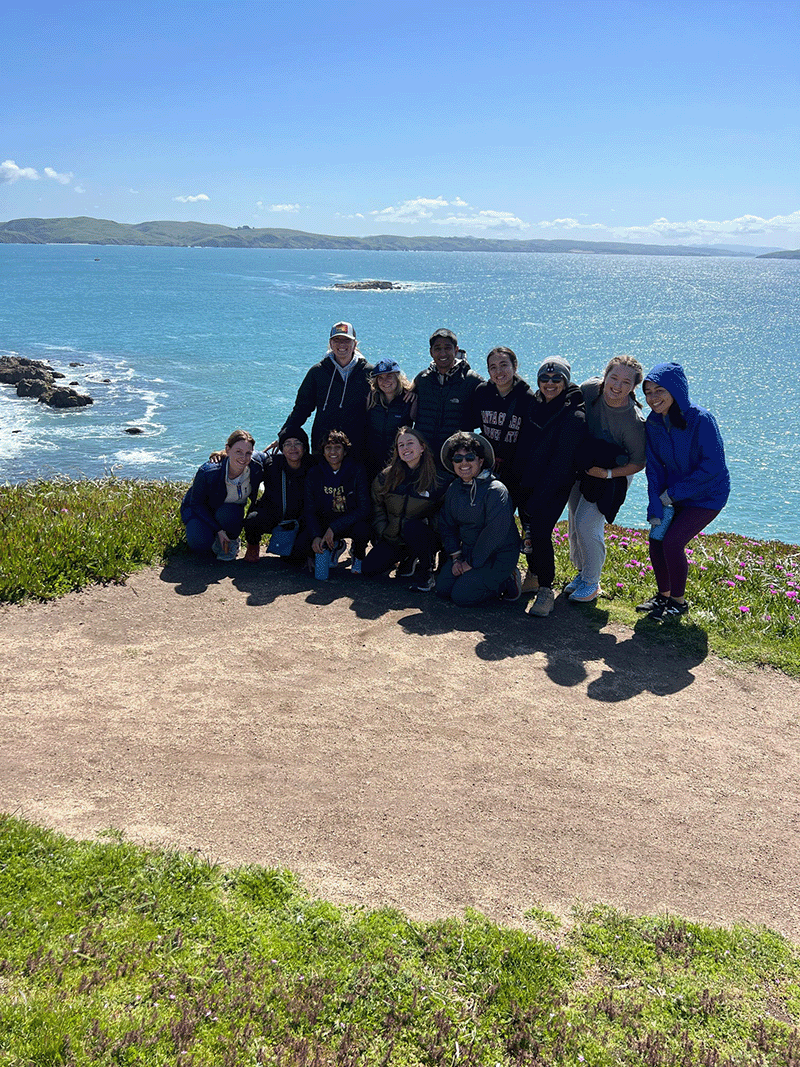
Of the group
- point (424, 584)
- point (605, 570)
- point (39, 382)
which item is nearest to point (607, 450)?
point (605, 570)

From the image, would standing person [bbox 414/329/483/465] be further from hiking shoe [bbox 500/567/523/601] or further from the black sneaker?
the black sneaker

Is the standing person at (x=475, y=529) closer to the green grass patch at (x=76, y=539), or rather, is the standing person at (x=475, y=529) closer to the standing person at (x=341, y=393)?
the standing person at (x=341, y=393)

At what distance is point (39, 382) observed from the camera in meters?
45.0

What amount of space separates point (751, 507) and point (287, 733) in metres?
30.6

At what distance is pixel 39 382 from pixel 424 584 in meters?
42.5

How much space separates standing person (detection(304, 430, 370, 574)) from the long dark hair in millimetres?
371

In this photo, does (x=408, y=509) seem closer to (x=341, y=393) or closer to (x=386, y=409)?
(x=386, y=409)

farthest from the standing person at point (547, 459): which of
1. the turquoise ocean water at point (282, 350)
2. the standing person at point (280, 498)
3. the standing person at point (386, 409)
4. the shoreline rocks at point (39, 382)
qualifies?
the shoreline rocks at point (39, 382)

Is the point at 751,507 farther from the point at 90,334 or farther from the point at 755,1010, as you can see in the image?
the point at 90,334

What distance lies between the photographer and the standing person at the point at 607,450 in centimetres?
843

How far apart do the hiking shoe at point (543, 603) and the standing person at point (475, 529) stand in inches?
12.7

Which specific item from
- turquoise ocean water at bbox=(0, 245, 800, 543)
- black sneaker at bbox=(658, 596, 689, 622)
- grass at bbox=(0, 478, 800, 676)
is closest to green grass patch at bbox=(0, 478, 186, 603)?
grass at bbox=(0, 478, 800, 676)

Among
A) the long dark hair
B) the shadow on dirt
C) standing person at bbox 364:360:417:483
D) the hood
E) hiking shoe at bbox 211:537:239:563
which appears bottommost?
the shadow on dirt

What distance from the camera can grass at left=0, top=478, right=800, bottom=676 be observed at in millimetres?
8758
